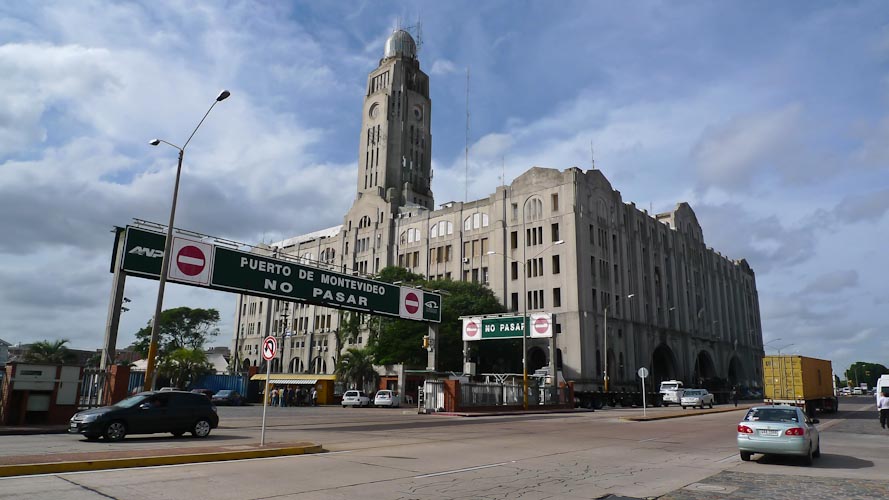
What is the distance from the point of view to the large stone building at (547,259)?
65125 millimetres

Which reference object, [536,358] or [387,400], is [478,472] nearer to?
[387,400]

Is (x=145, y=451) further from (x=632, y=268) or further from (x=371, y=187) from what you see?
(x=371, y=187)

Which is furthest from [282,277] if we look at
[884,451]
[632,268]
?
[632,268]

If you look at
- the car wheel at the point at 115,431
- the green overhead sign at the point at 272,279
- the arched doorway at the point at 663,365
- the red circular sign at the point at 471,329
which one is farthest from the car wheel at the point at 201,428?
the arched doorway at the point at 663,365

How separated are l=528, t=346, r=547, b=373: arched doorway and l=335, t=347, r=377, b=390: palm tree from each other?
735 inches

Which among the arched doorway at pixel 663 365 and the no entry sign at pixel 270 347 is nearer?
the no entry sign at pixel 270 347

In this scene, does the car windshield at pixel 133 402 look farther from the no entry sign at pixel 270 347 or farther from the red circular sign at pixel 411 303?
the red circular sign at pixel 411 303

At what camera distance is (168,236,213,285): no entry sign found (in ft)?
79.1

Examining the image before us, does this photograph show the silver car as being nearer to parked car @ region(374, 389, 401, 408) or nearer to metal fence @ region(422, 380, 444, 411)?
metal fence @ region(422, 380, 444, 411)

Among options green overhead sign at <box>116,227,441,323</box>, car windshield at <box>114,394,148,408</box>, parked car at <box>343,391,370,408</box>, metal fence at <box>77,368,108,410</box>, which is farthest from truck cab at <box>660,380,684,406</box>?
car windshield at <box>114,394,148,408</box>

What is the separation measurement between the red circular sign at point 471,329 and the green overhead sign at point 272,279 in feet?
28.3

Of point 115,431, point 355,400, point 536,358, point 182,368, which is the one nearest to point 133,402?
point 115,431

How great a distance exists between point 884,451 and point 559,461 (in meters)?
10.3

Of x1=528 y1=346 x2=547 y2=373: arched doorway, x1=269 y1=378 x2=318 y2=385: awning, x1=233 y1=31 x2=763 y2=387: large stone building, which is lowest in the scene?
x1=269 y1=378 x2=318 y2=385: awning
